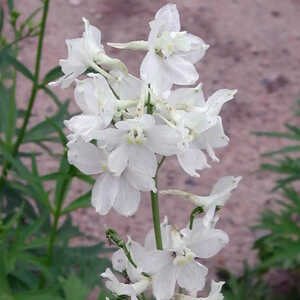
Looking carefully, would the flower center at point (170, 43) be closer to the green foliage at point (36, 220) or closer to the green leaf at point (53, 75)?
the green foliage at point (36, 220)

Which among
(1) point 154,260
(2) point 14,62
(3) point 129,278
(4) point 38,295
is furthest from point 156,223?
(2) point 14,62

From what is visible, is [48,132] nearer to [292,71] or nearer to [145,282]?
[145,282]

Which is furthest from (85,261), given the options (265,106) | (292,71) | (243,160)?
(292,71)

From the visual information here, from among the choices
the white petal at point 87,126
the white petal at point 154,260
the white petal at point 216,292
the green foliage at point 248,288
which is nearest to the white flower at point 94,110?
the white petal at point 87,126

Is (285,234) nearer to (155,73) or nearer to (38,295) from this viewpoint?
(38,295)

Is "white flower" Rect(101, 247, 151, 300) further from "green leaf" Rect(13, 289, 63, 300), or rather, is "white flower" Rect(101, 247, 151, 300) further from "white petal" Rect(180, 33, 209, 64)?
"green leaf" Rect(13, 289, 63, 300)

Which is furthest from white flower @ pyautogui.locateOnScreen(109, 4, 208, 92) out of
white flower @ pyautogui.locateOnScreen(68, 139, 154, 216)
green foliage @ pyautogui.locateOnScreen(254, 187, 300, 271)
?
green foliage @ pyautogui.locateOnScreen(254, 187, 300, 271)

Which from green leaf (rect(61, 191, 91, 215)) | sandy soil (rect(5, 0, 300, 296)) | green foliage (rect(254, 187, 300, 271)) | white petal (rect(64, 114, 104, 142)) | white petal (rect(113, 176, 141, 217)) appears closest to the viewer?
white petal (rect(64, 114, 104, 142))
